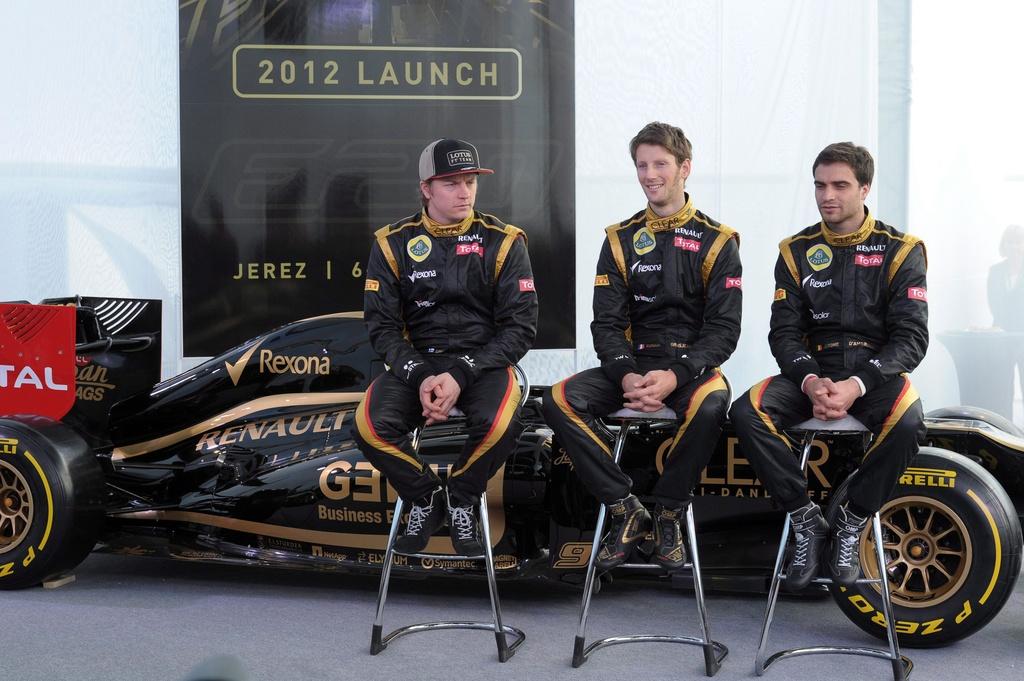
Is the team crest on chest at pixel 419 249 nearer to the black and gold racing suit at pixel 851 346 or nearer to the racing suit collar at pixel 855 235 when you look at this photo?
the black and gold racing suit at pixel 851 346

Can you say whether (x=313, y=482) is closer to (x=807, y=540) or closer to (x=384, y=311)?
(x=384, y=311)

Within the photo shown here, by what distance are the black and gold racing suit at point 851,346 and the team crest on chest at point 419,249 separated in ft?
3.15

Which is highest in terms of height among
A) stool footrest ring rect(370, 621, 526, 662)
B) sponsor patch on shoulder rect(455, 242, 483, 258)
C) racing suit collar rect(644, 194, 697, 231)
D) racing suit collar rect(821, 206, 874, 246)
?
racing suit collar rect(644, 194, 697, 231)

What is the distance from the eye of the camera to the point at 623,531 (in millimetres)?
2686

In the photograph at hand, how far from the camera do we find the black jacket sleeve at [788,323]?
2.84 m

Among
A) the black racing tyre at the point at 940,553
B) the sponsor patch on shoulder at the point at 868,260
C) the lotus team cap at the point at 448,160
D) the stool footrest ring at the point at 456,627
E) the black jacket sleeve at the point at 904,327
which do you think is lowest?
the stool footrest ring at the point at 456,627

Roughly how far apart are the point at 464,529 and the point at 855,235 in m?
1.32

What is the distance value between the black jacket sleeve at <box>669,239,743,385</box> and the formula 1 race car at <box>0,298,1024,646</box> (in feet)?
1.12

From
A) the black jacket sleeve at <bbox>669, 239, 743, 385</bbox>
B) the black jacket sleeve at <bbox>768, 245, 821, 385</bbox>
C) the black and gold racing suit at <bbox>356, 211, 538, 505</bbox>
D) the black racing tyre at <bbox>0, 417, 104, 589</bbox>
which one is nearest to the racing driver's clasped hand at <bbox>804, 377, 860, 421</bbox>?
the black jacket sleeve at <bbox>768, 245, 821, 385</bbox>

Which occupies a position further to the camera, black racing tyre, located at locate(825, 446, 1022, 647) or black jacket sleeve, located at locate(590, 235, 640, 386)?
black jacket sleeve, located at locate(590, 235, 640, 386)

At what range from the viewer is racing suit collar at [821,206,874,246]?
2.86m

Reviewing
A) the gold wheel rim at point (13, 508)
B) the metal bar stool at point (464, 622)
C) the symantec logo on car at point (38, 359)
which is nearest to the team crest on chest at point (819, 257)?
the metal bar stool at point (464, 622)

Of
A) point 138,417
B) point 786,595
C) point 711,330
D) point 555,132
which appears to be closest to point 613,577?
point 786,595

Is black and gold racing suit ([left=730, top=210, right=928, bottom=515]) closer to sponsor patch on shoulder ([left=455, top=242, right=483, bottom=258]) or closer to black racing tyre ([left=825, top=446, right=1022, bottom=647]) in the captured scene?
black racing tyre ([left=825, top=446, right=1022, bottom=647])
